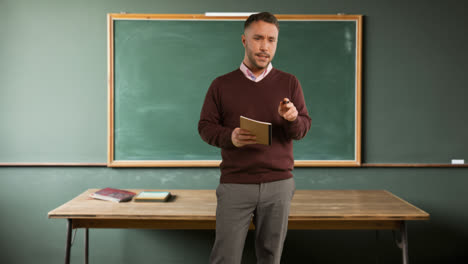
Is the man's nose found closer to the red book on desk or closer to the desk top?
the desk top

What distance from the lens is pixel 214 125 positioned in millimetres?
1560

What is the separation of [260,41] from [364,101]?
137cm

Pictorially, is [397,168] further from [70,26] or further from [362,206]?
[70,26]

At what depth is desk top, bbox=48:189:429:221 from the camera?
1817 millimetres

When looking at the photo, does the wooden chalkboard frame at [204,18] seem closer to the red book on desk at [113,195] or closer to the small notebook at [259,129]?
the red book on desk at [113,195]

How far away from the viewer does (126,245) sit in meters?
2.62

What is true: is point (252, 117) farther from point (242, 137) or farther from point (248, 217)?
point (248, 217)

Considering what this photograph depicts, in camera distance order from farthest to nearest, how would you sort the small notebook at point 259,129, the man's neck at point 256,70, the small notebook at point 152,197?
the small notebook at point 152,197 → the man's neck at point 256,70 → the small notebook at point 259,129

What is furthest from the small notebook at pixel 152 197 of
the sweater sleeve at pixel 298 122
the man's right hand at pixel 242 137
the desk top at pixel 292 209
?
the sweater sleeve at pixel 298 122

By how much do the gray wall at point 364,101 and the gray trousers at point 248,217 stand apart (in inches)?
42.2

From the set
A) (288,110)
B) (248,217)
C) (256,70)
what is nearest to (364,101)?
(256,70)

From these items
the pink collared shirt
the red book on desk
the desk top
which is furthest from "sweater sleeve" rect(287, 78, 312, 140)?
the red book on desk

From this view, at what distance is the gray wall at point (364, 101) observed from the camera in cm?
254

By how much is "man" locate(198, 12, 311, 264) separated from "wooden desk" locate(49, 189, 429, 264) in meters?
0.30
